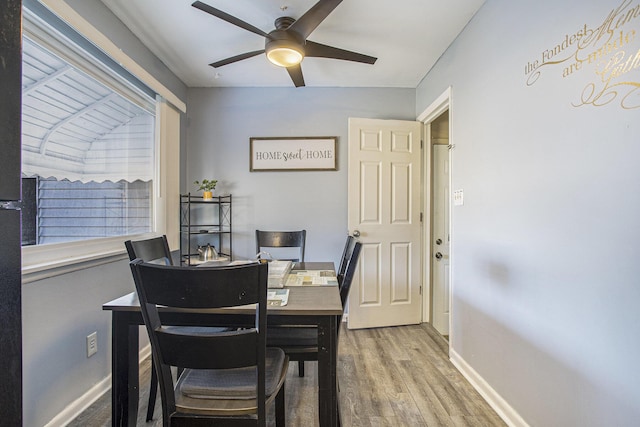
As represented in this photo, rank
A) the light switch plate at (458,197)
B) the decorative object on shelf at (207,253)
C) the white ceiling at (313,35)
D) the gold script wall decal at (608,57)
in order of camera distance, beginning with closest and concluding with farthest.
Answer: the gold script wall decal at (608,57) < the white ceiling at (313,35) < the light switch plate at (458,197) < the decorative object on shelf at (207,253)

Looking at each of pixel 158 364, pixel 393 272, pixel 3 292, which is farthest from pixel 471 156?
pixel 3 292

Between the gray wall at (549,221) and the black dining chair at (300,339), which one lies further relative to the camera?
the black dining chair at (300,339)

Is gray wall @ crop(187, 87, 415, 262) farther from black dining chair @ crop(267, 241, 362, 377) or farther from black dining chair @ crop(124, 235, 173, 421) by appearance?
black dining chair @ crop(267, 241, 362, 377)

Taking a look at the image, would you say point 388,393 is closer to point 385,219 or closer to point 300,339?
point 300,339

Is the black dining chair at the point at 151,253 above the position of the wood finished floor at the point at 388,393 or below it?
above

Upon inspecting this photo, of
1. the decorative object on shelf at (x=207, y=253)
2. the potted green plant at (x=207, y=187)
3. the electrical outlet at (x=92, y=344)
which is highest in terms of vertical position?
the potted green plant at (x=207, y=187)

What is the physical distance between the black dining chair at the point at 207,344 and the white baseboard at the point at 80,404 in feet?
3.30

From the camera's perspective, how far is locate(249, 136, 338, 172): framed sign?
3.09 m

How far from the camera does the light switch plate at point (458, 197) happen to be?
2165 mm

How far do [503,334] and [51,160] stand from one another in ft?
8.75

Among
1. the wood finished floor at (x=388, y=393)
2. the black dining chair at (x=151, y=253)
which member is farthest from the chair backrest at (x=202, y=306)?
the wood finished floor at (x=388, y=393)

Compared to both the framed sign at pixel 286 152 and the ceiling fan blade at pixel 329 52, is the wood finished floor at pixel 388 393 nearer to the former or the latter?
the framed sign at pixel 286 152

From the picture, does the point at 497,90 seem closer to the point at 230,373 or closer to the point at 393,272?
the point at 393,272

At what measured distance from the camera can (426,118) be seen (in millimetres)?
2902
